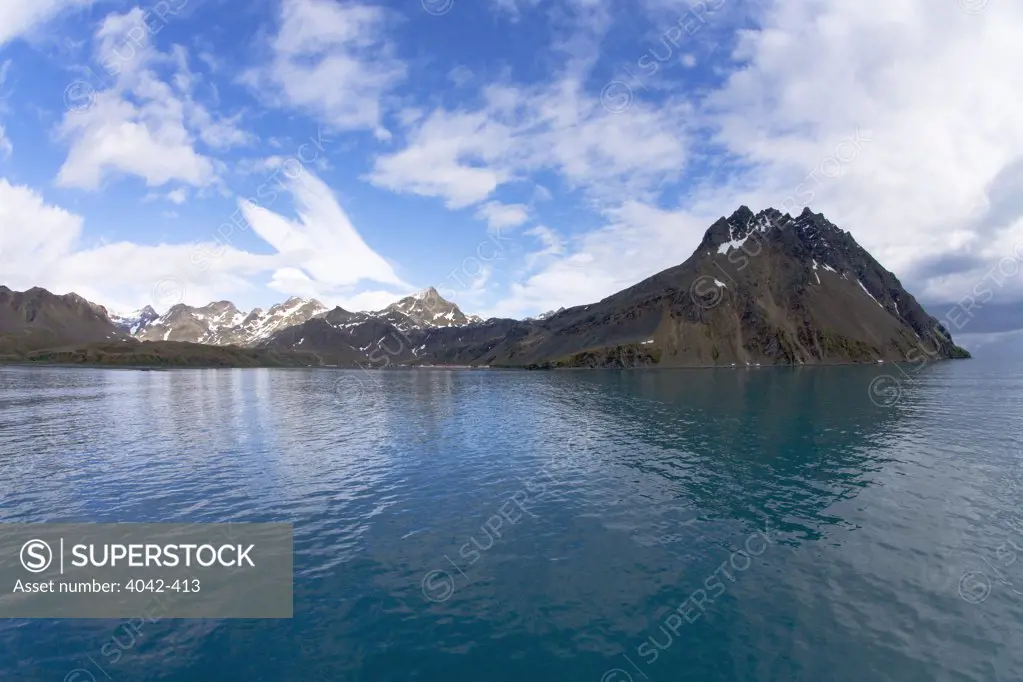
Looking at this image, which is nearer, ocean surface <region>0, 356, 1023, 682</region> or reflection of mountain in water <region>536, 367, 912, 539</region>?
ocean surface <region>0, 356, 1023, 682</region>

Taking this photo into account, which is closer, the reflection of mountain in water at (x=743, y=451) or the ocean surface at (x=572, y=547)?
the ocean surface at (x=572, y=547)

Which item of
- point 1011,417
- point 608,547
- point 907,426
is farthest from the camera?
point 1011,417

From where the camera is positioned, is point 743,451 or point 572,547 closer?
point 572,547

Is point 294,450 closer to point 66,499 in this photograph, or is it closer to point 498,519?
point 66,499

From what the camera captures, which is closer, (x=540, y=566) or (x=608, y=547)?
(x=540, y=566)

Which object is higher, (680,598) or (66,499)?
(66,499)

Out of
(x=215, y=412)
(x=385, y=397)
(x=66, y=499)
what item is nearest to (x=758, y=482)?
(x=66, y=499)

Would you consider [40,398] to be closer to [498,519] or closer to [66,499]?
[66,499]

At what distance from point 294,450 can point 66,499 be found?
21.4 meters

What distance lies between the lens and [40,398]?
112m

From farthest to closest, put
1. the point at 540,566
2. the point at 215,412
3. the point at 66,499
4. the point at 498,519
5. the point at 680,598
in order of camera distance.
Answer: the point at 215,412, the point at 66,499, the point at 498,519, the point at 540,566, the point at 680,598

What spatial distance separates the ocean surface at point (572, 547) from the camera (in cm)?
1928

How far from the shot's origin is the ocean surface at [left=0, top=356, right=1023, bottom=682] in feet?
63.3

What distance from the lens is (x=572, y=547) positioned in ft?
97.5
